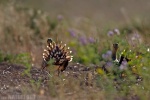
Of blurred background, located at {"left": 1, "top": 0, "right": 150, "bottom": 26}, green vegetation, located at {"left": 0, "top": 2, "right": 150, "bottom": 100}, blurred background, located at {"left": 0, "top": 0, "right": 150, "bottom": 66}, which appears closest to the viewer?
green vegetation, located at {"left": 0, "top": 2, "right": 150, "bottom": 100}

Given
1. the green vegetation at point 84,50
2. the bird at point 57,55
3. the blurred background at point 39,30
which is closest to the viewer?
the green vegetation at point 84,50

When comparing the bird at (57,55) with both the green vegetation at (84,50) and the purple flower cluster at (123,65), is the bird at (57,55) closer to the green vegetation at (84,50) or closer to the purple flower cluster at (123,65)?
the green vegetation at (84,50)

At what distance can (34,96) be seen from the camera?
6.33 metres

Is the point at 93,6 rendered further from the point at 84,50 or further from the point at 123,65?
the point at 123,65

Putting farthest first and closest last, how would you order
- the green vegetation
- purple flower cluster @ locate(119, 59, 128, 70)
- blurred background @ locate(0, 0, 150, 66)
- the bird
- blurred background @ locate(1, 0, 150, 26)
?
blurred background @ locate(1, 0, 150, 26) < blurred background @ locate(0, 0, 150, 66) < the bird < purple flower cluster @ locate(119, 59, 128, 70) < the green vegetation

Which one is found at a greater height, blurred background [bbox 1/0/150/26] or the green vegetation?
blurred background [bbox 1/0/150/26]

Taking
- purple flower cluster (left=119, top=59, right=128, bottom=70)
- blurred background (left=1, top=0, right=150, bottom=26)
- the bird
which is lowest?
purple flower cluster (left=119, top=59, right=128, bottom=70)

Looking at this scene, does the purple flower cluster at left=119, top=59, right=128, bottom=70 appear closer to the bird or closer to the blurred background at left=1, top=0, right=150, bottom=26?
the bird

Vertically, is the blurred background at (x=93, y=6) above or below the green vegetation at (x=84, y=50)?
above

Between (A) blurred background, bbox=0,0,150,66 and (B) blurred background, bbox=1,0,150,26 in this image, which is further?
(B) blurred background, bbox=1,0,150,26

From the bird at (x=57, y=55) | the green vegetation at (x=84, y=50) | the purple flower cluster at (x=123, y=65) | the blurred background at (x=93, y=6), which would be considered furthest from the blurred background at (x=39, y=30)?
the blurred background at (x=93, y=6)

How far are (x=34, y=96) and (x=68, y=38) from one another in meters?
6.61

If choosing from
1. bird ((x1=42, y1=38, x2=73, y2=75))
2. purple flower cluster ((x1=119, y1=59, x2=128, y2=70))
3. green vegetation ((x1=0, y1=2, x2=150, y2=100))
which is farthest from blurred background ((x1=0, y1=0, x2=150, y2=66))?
purple flower cluster ((x1=119, y1=59, x2=128, y2=70))

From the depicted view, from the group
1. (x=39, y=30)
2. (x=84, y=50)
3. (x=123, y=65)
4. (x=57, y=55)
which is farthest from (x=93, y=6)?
(x=123, y=65)
